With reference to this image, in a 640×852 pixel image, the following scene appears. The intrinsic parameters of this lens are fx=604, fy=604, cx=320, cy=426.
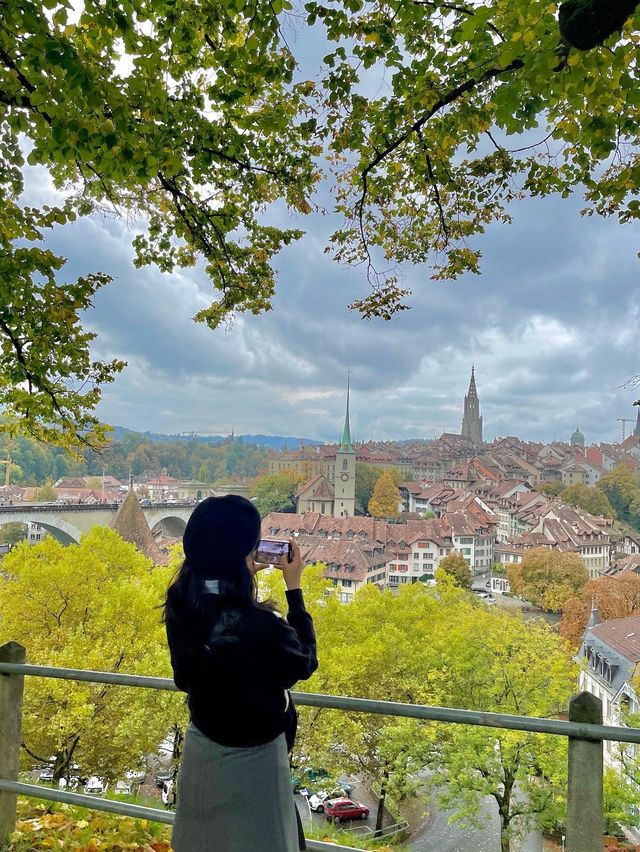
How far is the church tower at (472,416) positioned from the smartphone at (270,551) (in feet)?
535

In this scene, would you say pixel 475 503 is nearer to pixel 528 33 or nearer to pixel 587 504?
pixel 587 504

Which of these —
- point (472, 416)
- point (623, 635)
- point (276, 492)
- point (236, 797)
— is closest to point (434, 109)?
point (236, 797)

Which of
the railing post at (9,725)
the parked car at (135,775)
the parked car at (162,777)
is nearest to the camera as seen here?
the railing post at (9,725)

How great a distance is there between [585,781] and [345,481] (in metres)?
89.7

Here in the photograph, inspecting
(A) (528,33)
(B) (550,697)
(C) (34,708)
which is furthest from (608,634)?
(A) (528,33)

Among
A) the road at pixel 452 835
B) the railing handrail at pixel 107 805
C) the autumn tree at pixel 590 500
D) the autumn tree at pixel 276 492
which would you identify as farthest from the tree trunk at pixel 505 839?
the autumn tree at pixel 590 500

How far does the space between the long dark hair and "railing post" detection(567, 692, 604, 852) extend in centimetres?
120

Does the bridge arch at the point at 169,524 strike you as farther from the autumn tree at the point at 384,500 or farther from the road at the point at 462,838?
the autumn tree at the point at 384,500

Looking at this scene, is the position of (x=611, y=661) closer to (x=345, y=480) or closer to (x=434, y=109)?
(x=434, y=109)

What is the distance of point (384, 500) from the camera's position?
91.4 m

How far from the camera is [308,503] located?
84812 millimetres

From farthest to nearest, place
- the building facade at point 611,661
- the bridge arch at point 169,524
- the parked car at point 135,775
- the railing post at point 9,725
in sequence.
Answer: the bridge arch at point 169,524 → the building facade at point 611,661 → the parked car at point 135,775 → the railing post at point 9,725

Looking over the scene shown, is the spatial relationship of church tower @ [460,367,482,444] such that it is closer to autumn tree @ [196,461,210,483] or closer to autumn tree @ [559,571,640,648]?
autumn tree @ [196,461,210,483]

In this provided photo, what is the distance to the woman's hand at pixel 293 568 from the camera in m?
1.78
